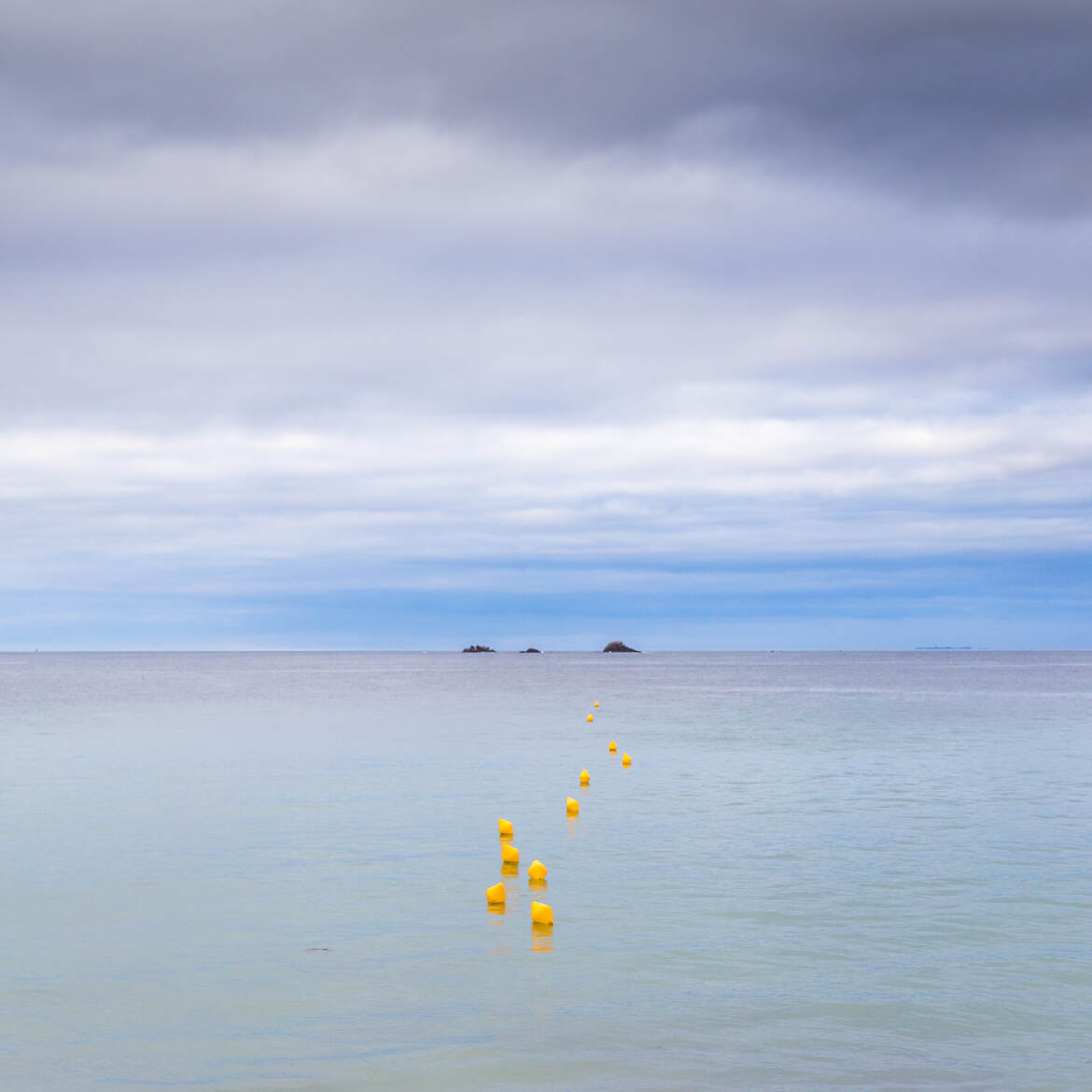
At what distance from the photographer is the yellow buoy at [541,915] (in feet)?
58.9

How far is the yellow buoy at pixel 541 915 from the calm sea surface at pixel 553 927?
458mm

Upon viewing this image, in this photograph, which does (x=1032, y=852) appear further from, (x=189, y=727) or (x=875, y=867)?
(x=189, y=727)

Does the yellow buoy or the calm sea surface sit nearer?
the calm sea surface

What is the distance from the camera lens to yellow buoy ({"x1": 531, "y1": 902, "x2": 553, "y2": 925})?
58.9ft

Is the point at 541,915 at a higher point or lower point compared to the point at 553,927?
higher

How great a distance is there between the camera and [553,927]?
18062 mm

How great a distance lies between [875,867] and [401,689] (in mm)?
94341

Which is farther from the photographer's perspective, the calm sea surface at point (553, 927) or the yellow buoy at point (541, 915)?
the yellow buoy at point (541, 915)

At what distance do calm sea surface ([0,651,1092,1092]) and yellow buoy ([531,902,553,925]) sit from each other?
1.50ft

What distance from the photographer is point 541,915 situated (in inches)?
708

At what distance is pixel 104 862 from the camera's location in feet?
77.0

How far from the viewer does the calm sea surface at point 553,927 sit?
40.9ft

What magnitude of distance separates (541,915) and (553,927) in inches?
11.6

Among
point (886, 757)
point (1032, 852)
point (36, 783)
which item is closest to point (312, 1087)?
point (1032, 852)
